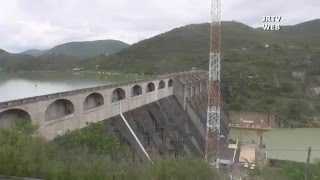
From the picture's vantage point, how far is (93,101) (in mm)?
23844

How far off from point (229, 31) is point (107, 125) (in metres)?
138

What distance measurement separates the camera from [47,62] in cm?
10456

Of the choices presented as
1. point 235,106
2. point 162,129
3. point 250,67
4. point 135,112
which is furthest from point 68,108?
point 250,67

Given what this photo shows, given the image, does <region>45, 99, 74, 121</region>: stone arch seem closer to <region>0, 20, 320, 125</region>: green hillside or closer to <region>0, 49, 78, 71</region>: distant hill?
<region>0, 20, 320, 125</region>: green hillside

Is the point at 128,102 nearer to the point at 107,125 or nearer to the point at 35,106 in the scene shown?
the point at 107,125

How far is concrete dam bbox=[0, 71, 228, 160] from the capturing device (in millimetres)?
17281

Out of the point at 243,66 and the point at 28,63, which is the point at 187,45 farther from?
the point at 28,63

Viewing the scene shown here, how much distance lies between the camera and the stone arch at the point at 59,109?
19062mm

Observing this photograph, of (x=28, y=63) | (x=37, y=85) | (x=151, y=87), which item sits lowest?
(x=37, y=85)

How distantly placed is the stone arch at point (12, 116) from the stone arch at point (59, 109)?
7.51 feet

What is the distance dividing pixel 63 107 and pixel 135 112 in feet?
27.4

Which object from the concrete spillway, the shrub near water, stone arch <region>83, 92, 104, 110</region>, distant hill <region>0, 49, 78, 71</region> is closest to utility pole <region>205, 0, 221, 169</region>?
the concrete spillway

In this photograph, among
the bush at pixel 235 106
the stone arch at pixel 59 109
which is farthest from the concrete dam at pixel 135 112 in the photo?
the bush at pixel 235 106

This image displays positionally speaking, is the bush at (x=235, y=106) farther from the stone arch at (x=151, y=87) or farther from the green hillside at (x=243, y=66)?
the stone arch at (x=151, y=87)
